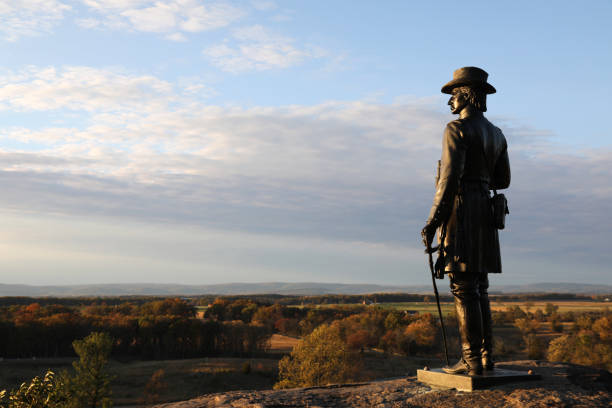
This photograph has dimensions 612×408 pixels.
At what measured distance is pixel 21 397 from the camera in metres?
15.5

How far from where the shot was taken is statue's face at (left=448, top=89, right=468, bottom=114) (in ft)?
31.8

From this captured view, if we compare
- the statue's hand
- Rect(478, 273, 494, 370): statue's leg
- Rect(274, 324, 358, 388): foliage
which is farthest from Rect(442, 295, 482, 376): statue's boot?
Rect(274, 324, 358, 388): foliage

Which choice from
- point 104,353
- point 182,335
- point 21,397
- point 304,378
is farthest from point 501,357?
point 21,397

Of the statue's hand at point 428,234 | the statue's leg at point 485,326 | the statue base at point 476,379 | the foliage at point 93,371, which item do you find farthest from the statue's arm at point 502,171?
the foliage at point 93,371

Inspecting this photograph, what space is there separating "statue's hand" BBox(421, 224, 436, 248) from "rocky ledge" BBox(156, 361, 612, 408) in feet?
7.97

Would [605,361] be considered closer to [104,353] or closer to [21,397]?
[104,353]

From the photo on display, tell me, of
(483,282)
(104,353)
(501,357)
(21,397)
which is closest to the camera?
(483,282)

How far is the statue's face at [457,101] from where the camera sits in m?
9.70

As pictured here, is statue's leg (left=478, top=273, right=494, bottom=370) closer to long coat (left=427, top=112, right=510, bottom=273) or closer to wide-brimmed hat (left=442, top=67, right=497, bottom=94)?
long coat (left=427, top=112, right=510, bottom=273)

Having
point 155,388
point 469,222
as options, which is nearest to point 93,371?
point 155,388

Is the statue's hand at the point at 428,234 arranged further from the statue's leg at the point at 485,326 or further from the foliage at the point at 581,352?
the foliage at the point at 581,352

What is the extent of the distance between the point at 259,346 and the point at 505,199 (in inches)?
4571

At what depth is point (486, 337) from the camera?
30.7 feet

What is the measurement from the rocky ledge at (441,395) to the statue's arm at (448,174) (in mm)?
2782
